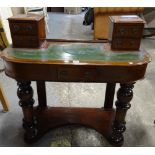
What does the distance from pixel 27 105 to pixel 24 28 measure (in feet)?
1.58

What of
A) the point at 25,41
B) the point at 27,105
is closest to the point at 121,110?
the point at 27,105

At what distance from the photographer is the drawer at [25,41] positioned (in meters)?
1.20

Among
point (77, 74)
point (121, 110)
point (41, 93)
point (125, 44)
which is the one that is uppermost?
point (125, 44)

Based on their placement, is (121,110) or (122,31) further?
(121,110)

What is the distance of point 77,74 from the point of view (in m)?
1.10

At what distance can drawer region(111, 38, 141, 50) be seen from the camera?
1.20 metres

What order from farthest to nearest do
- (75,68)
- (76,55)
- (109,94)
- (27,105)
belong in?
(109,94) → (27,105) → (76,55) → (75,68)

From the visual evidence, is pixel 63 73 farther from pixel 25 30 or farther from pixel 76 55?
pixel 25 30

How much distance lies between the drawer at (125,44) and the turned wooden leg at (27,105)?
574mm

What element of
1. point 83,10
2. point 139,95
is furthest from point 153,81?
point 83,10

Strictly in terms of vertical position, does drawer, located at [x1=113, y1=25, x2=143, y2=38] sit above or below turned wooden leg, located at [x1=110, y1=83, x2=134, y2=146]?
above

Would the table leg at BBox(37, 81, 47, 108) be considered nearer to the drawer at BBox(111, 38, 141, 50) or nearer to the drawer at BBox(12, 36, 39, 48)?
the drawer at BBox(12, 36, 39, 48)

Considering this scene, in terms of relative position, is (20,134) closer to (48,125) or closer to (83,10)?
(48,125)

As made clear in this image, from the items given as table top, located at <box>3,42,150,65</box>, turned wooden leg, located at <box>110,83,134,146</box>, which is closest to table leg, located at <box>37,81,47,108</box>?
table top, located at <box>3,42,150,65</box>
